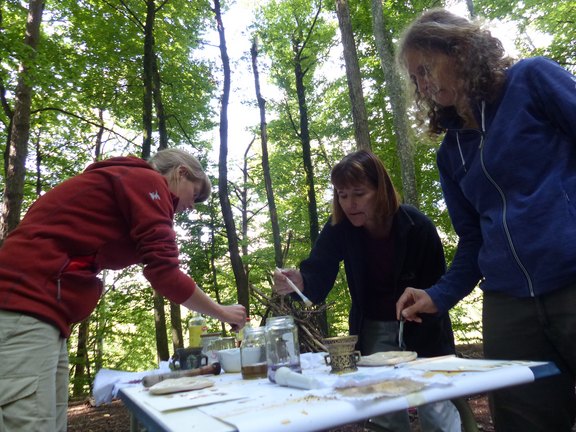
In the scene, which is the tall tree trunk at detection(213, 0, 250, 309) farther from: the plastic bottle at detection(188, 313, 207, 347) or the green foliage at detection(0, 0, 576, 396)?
the plastic bottle at detection(188, 313, 207, 347)

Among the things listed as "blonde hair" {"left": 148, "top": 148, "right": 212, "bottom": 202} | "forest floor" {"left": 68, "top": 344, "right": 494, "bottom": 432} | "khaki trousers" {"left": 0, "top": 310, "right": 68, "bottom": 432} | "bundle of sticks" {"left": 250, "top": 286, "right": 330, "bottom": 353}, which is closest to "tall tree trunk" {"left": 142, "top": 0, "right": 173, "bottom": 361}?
"forest floor" {"left": 68, "top": 344, "right": 494, "bottom": 432}

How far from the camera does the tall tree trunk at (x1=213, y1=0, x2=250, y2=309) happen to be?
344 inches

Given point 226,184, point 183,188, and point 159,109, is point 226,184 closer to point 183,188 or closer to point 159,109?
point 159,109

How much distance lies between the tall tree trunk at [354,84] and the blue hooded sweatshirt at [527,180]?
193 inches

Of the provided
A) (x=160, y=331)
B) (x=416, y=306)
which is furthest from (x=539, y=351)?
(x=160, y=331)

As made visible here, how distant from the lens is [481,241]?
1509mm

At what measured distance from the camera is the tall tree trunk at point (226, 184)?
28.7 feet

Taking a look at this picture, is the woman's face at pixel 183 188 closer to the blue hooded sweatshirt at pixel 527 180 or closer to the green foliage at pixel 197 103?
the blue hooded sweatshirt at pixel 527 180

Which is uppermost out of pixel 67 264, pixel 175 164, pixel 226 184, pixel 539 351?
pixel 226 184

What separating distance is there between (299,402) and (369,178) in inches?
56.4

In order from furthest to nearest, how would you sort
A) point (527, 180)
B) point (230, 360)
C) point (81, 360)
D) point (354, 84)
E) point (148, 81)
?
point (81, 360) → point (148, 81) → point (354, 84) → point (230, 360) → point (527, 180)

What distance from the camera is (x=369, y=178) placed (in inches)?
84.7

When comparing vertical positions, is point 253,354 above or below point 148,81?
below

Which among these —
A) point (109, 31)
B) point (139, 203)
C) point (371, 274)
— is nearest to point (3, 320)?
point (139, 203)
